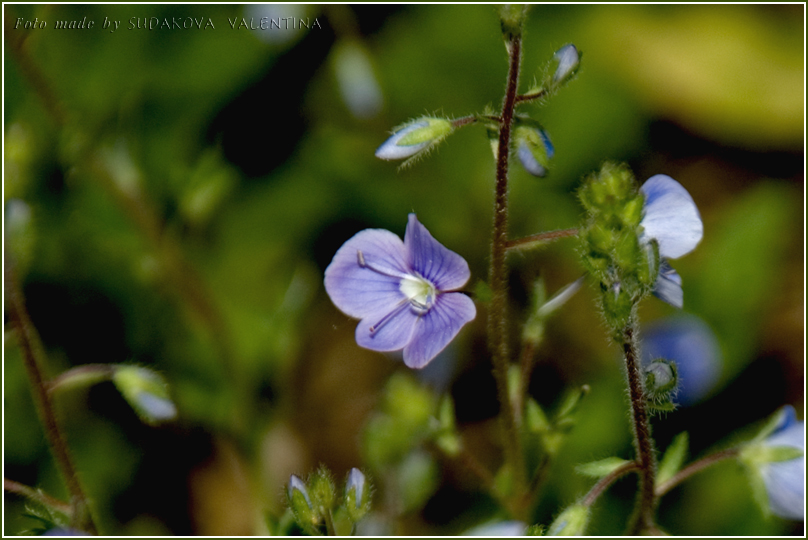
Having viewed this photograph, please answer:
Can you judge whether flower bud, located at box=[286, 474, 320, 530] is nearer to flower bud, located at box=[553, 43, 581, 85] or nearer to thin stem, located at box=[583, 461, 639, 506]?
thin stem, located at box=[583, 461, 639, 506]

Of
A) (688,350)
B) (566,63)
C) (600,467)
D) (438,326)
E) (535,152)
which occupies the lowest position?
(688,350)

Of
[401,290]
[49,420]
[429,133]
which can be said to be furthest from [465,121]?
[49,420]

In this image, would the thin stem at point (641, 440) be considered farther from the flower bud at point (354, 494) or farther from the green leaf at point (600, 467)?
the flower bud at point (354, 494)

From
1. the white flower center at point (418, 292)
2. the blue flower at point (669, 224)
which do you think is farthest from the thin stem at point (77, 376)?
the blue flower at point (669, 224)

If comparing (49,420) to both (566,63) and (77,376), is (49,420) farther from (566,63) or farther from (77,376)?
(566,63)

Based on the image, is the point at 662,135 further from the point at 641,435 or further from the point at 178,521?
the point at 178,521

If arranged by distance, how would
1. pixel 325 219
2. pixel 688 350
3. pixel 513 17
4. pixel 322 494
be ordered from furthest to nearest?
pixel 325 219 → pixel 688 350 → pixel 322 494 → pixel 513 17
